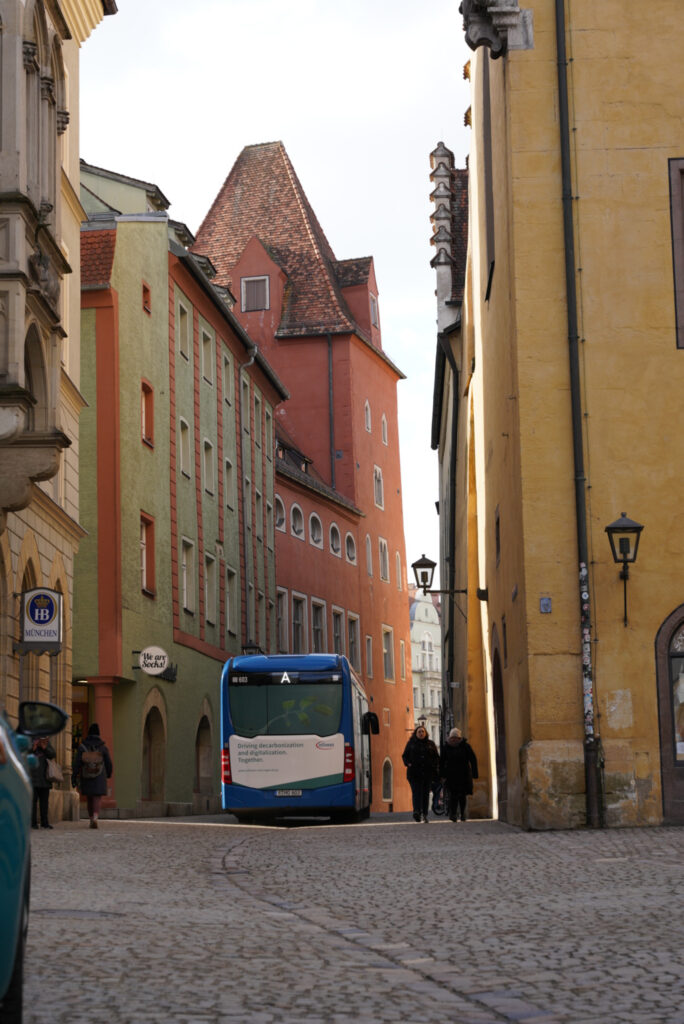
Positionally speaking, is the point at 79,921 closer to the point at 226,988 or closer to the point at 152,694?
the point at 226,988

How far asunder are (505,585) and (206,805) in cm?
2161

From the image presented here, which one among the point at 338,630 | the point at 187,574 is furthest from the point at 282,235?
the point at 187,574

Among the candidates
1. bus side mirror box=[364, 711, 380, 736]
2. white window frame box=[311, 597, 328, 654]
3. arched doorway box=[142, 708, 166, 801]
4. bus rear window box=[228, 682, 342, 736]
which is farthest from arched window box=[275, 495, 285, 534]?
bus rear window box=[228, 682, 342, 736]

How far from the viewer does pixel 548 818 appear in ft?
65.6

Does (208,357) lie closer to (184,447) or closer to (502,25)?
(184,447)

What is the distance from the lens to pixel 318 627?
64.9 metres

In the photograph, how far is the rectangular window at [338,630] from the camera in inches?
2650

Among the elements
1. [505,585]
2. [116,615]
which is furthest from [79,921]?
[116,615]

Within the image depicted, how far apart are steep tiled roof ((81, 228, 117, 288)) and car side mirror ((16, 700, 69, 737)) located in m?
32.7

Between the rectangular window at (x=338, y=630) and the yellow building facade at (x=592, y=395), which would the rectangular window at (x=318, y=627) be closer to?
the rectangular window at (x=338, y=630)

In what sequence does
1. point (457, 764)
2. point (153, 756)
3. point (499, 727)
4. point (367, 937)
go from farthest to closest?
point (153, 756) → point (499, 727) → point (457, 764) → point (367, 937)

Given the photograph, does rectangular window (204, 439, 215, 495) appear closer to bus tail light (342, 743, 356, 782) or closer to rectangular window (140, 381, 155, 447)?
rectangular window (140, 381, 155, 447)

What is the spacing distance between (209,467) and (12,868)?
43382mm

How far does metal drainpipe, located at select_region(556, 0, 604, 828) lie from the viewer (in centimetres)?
2019
